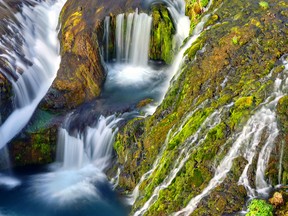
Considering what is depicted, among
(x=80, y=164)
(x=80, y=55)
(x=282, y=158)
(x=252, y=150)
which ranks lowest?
(x=282, y=158)

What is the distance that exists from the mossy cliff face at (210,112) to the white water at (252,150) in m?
0.13

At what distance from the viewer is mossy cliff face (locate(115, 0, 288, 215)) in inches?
402

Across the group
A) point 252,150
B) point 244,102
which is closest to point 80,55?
point 244,102

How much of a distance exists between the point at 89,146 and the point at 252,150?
809 centimetres

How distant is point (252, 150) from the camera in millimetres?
9945

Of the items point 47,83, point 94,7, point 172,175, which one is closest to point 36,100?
point 47,83

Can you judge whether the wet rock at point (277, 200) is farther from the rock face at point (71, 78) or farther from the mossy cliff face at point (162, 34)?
the mossy cliff face at point (162, 34)

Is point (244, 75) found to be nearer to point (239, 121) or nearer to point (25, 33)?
point (239, 121)

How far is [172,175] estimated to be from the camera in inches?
436

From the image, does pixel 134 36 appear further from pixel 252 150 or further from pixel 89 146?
pixel 252 150

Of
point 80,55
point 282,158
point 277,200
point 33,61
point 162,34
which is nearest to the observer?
point 277,200

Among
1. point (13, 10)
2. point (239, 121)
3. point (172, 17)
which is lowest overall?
point (239, 121)

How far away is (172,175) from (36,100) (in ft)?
30.6

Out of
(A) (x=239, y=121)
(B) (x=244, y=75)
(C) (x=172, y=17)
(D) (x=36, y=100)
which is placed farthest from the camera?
(C) (x=172, y=17)
